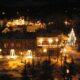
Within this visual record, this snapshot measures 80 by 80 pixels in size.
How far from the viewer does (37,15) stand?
8881 centimetres

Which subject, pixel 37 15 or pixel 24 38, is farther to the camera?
pixel 37 15

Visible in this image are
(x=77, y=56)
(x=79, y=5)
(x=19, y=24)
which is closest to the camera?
(x=77, y=56)

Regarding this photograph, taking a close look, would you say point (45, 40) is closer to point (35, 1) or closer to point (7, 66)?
point (7, 66)

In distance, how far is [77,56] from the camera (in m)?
51.6

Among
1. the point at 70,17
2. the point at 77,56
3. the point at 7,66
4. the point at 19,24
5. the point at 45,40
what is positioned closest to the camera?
the point at 7,66

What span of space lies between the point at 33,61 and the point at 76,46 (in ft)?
34.3

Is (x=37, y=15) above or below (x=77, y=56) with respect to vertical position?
above

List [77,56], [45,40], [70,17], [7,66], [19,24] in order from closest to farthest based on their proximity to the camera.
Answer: [7,66], [77,56], [45,40], [19,24], [70,17]

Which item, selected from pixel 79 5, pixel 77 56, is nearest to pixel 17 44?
pixel 77 56

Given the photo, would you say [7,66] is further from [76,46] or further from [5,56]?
[76,46]

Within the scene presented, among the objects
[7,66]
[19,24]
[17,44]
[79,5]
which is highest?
[79,5]

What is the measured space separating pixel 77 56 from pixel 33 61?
755 cm

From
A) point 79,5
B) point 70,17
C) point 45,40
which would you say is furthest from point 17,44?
point 79,5

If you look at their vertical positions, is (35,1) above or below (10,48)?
above
